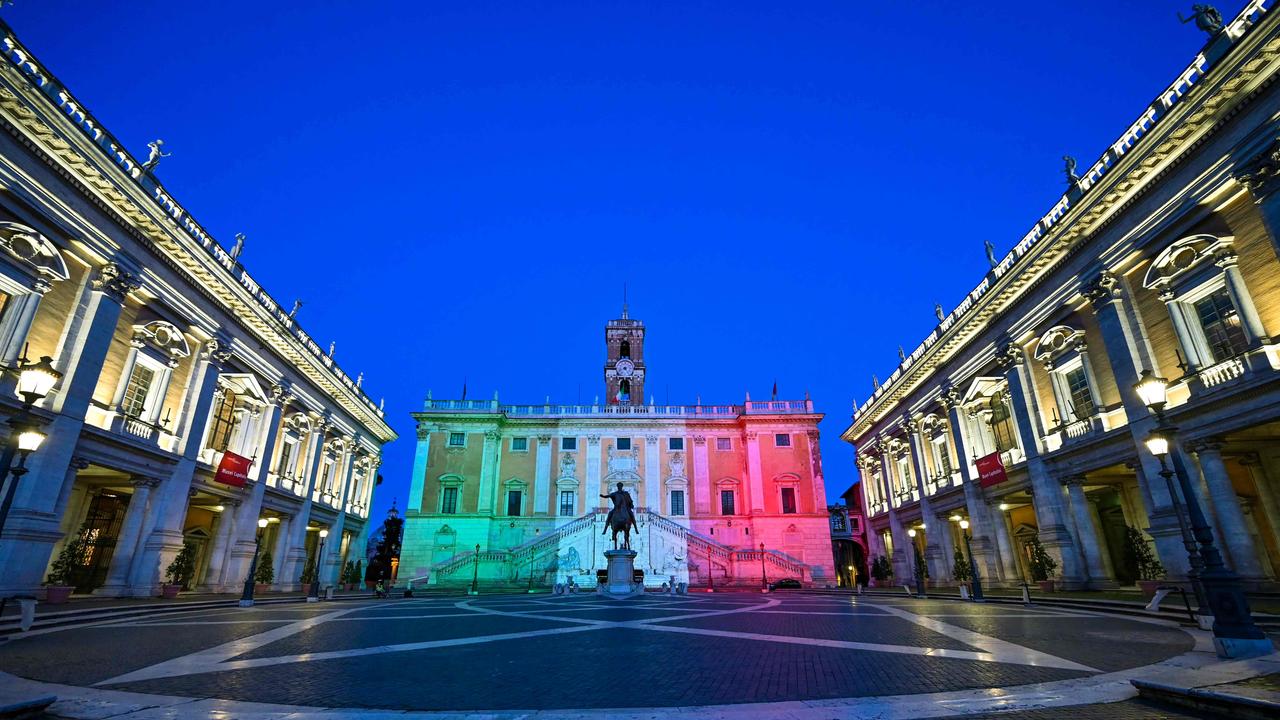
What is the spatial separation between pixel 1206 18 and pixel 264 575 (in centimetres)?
4205

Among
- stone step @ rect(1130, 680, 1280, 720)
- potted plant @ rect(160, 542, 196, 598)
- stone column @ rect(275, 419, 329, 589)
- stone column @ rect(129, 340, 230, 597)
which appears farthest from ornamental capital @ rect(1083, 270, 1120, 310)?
stone column @ rect(275, 419, 329, 589)

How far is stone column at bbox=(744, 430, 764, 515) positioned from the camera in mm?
43438

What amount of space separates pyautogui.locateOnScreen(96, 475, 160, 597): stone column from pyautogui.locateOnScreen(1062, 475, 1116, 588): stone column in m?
34.2

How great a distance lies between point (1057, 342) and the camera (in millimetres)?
21797

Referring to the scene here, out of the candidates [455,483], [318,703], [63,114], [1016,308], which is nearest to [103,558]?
[63,114]

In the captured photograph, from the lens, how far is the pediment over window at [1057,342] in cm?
2080

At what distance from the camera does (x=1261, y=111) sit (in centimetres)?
1377

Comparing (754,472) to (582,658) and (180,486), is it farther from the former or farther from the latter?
(582,658)

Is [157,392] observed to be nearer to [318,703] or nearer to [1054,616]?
[318,703]

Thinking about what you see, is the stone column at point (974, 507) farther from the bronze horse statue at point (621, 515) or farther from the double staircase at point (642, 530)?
the bronze horse statue at point (621, 515)

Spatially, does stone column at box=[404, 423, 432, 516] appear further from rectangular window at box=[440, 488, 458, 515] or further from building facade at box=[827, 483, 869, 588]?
building facade at box=[827, 483, 869, 588]

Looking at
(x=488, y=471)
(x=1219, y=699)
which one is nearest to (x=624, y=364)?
(x=488, y=471)

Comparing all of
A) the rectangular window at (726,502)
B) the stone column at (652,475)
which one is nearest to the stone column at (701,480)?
the rectangular window at (726,502)

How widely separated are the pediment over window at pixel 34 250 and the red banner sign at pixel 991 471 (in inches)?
1359
